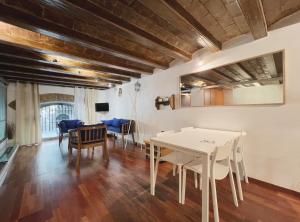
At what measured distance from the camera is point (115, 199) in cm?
184

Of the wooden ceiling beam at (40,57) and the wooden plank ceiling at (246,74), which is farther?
the wooden ceiling beam at (40,57)

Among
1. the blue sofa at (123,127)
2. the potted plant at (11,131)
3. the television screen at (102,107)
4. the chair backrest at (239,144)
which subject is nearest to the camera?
the chair backrest at (239,144)

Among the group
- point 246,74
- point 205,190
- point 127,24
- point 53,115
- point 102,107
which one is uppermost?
point 127,24

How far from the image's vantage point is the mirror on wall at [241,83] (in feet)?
6.42

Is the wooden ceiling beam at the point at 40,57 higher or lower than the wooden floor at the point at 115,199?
higher

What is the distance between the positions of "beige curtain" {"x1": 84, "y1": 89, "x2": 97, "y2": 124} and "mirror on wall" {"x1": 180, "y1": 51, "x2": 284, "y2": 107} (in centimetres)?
471

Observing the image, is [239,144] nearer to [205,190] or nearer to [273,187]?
[273,187]

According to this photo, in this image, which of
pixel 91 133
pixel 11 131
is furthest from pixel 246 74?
pixel 11 131

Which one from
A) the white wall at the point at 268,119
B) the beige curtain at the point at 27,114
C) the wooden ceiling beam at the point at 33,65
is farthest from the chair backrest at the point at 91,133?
the beige curtain at the point at 27,114

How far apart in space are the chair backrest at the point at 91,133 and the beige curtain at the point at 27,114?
3.35 meters

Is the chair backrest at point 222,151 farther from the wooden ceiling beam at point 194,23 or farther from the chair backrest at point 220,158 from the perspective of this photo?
the wooden ceiling beam at point 194,23

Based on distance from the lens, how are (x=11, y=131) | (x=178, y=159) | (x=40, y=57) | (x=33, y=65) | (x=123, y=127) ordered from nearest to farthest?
(x=178, y=159) < (x=40, y=57) < (x=33, y=65) < (x=123, y=127) < (x=11, y=131)

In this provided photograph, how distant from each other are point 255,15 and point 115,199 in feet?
8.81

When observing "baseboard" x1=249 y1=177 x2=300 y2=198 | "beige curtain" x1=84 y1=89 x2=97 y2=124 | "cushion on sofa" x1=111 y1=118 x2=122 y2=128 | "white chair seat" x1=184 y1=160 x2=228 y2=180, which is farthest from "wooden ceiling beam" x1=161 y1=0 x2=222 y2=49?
"beige curtain" x1=84 y1=89 x2=97 y2=124
